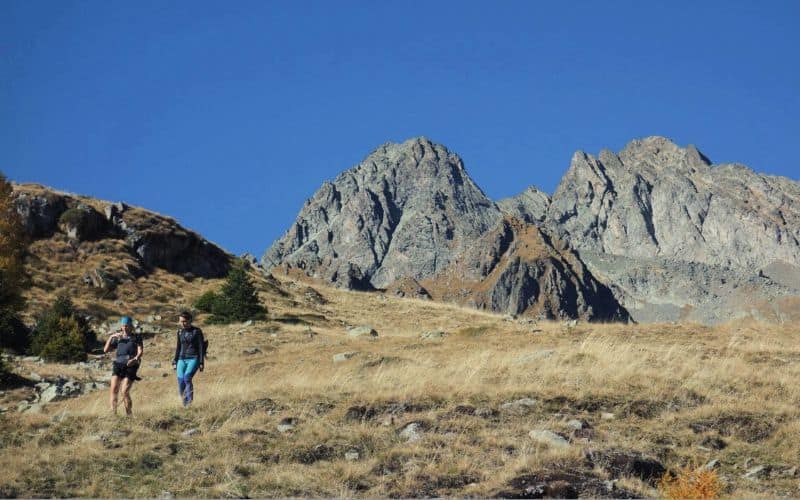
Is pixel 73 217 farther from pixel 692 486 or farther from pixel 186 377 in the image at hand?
pixel 692 486

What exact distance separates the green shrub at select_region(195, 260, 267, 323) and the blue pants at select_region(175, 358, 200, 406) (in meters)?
32.5

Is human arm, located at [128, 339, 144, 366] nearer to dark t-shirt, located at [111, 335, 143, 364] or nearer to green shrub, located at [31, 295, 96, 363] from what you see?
dark t-shirt, located at [111, 335, 143, 364]

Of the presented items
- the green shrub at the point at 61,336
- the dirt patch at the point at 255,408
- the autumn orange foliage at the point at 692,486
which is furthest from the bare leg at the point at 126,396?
the green shrub at the point at 61,336

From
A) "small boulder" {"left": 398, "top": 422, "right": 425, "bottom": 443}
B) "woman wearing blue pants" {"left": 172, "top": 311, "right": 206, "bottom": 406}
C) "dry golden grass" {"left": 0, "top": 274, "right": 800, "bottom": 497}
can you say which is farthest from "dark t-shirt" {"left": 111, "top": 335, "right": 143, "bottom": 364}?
"small boulder" {"left": 398, "top": 422, "right": 425, "bottom": 443}

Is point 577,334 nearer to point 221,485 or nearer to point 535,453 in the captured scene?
point 535,453

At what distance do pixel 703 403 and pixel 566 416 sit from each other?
10.1ft

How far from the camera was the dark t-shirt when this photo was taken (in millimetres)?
17422

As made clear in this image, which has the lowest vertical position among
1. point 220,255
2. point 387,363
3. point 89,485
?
point 89,485

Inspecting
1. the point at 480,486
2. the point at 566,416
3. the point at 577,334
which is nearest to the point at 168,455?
the point at 480,486

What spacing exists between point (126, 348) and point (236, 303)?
33068 mm

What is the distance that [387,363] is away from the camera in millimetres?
22703

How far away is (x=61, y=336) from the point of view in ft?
122

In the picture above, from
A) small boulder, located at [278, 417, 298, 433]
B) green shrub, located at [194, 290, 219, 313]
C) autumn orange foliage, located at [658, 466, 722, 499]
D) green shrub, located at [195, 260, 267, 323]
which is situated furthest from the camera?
green shrub, located at [194, 290, 219, 313]

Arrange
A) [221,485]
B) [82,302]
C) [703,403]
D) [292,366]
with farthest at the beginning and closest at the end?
[82,302] < [292,366] < [703,403] < [221,485]
